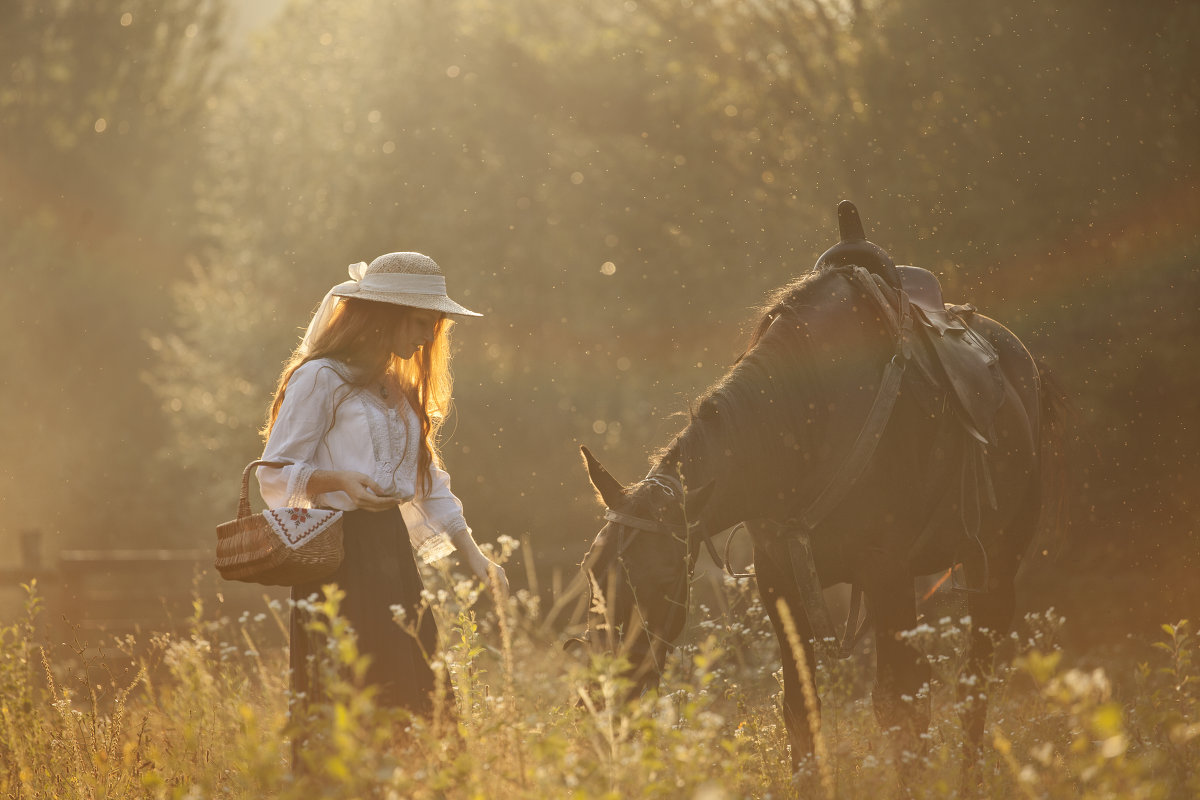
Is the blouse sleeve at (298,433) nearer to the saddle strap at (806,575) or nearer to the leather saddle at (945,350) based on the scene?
the saddle strap at (806,575)

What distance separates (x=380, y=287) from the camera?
3.52 metres

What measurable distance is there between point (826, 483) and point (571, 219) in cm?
1053

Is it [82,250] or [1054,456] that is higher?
[82,250]

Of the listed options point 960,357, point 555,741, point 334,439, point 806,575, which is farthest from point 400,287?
point 960,357

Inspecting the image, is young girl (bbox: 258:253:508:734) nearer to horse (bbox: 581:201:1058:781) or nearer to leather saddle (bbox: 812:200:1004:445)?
horse (bbox: 581:201:1058:781)

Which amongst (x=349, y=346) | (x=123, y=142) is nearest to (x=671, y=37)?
(x=349, y=346)

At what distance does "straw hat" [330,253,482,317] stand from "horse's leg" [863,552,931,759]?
6.71 feet

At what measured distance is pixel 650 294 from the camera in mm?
13695

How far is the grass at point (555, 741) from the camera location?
2.36m

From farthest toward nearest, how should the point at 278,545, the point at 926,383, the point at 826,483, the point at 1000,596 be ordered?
the point at 1000,596
the point at 926,383
the point at 826,483
the point at 278,545

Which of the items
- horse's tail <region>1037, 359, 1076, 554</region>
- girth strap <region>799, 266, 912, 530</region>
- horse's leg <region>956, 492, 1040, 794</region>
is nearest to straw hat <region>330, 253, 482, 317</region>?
girth strap <region>799, 266, 912, 530</region>

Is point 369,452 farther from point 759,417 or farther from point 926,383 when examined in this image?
point 926,383

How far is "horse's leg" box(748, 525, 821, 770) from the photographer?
4.25 m

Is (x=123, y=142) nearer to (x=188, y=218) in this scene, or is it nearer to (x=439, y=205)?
(x=188, y=218)
